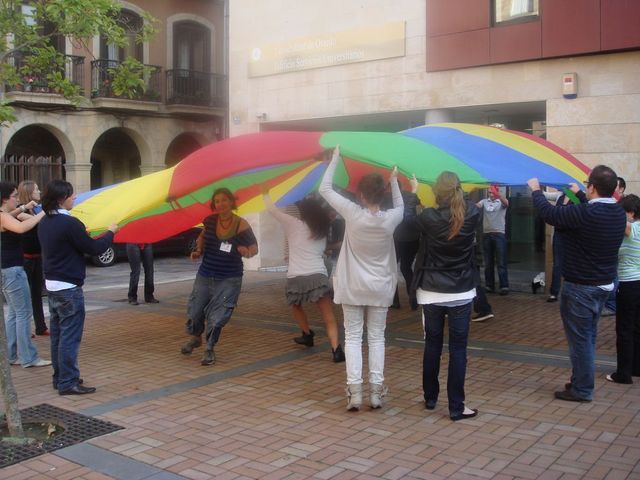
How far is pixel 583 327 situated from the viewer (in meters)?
5.41

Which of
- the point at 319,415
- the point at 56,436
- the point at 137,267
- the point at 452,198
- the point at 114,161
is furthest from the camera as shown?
the point at 114,161

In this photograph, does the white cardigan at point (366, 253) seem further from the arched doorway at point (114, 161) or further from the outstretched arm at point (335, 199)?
the arched doorway at point (114, 161)

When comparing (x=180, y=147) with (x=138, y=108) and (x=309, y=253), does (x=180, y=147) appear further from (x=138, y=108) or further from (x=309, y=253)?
(x=309, y=253)

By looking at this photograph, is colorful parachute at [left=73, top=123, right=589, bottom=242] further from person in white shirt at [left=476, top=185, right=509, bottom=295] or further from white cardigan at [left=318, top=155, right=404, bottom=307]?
person in white shirt at [left=476, top=185, right=509, bottom=295]

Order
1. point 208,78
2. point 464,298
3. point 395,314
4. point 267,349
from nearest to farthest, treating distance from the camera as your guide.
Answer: point 464,298 → point 267,349 → point 395,314 → point 208,78

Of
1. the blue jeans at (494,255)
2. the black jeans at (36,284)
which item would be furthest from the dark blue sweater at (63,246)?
the blue jeans at (494,255)

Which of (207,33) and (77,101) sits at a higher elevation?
(207,33)

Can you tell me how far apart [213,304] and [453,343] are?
2.68 metres

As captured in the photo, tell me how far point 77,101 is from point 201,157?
80.6 inches

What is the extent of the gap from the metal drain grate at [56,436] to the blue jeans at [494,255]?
720cm

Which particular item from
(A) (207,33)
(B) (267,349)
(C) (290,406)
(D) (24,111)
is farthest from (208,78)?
(C) (290,406)

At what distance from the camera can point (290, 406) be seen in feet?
18.0

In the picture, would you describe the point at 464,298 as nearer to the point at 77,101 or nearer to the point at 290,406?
the point at 290,406

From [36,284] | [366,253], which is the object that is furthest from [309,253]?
[36,284]
